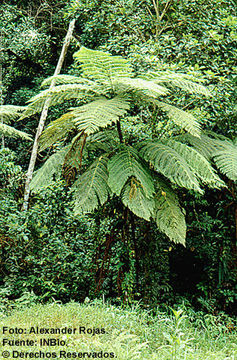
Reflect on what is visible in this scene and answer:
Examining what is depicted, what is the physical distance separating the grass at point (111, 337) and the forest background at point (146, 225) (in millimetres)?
774

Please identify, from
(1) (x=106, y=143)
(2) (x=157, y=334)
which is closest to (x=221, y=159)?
(1) (x=106, y=143)

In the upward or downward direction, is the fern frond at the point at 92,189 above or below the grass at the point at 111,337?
above

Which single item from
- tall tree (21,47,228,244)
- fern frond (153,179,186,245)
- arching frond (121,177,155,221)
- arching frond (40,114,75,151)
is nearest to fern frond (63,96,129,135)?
tall tree (21,47,228,244)

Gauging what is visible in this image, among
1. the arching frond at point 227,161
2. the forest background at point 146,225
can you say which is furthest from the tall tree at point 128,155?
the forest background at point 146,225

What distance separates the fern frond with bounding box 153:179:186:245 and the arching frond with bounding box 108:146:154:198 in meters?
0.22

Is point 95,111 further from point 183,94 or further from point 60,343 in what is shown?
point 183,94

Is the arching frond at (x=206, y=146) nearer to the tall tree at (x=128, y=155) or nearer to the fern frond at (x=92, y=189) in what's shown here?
the tall tree at (x=128, y=155)

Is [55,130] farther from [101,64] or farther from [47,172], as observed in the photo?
[101,64]

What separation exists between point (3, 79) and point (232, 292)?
6385 millimetres

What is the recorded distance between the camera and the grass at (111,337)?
7.05 ft

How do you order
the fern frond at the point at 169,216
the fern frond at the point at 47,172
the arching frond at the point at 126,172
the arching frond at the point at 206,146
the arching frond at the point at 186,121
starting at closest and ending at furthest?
the arching frond at the point at 186,121 → the arching frond at the point at 126,172 → the fern frond at the point at 169,216 → the fern frond at the point at 47,172 → the arching frond at the point at 206,146

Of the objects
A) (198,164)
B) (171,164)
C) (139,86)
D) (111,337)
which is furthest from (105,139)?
(111,337)

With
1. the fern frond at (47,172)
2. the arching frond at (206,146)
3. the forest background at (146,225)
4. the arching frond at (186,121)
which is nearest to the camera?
the arching frond at (186,121)

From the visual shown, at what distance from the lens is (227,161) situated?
3.01 meters
